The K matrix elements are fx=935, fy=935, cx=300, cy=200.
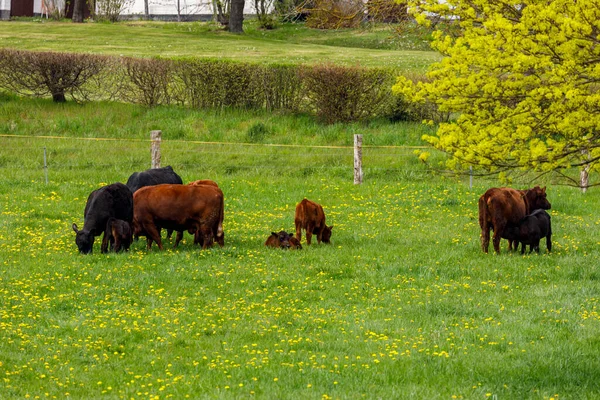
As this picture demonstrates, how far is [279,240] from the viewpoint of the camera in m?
15.8

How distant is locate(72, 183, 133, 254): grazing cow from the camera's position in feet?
49.7

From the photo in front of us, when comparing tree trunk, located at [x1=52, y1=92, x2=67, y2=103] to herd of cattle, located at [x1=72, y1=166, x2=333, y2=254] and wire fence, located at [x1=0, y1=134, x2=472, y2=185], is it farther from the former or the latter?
herd of cattle, located at [x1=72, y1=166, x2=333, y2=254]

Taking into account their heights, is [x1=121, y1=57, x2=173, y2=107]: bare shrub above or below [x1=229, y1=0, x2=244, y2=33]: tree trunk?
below

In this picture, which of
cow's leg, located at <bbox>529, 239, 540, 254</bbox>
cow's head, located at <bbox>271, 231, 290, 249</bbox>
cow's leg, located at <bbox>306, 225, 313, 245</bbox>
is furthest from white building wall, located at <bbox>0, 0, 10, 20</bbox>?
cow's leg, located at <bbox>529, 239, 540, 254</bbox>

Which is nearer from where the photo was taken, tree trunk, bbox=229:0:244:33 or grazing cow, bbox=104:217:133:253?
grazing cow, bbox=104:217:133:253

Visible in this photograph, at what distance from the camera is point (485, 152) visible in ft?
37.2

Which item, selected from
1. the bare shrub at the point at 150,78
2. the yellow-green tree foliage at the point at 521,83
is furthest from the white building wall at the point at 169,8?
the yellow-green tree foliage at the point at 521,83

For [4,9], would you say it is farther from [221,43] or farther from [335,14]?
[335,14]

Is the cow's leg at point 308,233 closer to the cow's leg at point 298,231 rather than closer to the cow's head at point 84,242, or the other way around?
the cow's leg at point 298,231

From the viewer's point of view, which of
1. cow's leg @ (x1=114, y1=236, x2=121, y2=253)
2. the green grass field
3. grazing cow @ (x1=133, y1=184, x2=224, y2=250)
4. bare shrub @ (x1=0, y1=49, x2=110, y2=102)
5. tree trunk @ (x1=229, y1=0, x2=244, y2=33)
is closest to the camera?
cow's leg @ (x1=114, y1=236, x2=121, y2=253)

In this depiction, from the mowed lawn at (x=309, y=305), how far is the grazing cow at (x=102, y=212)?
441 mm

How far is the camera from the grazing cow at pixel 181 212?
15.5 metres

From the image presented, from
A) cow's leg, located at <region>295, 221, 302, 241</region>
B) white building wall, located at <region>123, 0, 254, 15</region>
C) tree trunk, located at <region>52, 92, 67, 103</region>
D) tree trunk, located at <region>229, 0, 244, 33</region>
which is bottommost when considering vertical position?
cow's leg, located at <region>295, 221, 302, 241</region>

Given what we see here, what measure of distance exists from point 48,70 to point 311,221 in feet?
54.3
